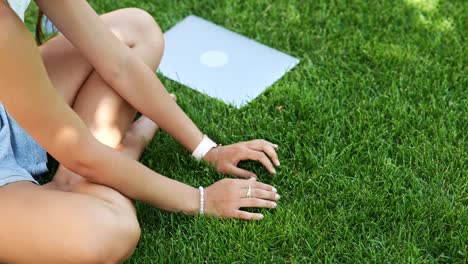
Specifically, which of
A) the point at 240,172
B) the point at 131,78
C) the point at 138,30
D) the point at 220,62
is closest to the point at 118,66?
the point at 131,78

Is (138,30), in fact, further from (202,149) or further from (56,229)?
(56,229)

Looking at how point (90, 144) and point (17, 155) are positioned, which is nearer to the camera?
point (90, 144)

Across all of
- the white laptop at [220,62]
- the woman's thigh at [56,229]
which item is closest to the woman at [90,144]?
the woman's thigh at [56,229]

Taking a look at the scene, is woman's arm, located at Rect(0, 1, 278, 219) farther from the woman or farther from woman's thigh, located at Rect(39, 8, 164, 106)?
woman's thigh, located at Rect(39, 8, 164, 106)

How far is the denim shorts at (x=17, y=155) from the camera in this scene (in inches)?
70.8

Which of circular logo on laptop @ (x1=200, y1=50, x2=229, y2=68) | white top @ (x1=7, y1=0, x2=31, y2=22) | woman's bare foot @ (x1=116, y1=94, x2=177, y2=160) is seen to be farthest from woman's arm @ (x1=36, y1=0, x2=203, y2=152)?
circular logo on laptop @ (x1=200, y1=50, x2=229, y2=68)

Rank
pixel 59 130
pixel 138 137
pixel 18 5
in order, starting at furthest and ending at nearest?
pixel 138 137, pixel 59 130, pixel 18 5

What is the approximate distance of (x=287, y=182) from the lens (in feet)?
6.86

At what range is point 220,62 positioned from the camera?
2.61 metres

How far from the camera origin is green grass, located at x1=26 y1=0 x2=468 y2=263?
6.27 ft

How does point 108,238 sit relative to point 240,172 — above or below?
above

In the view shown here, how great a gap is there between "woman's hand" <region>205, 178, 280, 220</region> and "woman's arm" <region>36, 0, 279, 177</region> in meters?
0.12

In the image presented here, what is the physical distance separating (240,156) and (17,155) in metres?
0.59

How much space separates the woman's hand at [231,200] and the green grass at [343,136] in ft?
0.09
